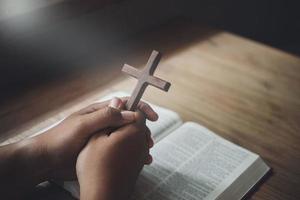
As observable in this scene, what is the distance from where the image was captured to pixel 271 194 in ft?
2.78

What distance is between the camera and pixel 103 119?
75 centimetres

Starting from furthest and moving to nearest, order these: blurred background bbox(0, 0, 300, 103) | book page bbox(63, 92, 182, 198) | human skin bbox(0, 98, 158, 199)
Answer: blurred background bbox(0, 0, 300, 103) → book page bbox(63, 92, 182, 198) → human skin bbox(0, 98, 158, 199)

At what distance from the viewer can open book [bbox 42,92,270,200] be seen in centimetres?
81

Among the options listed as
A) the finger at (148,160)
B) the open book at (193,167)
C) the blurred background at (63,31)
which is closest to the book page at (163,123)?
the open book at (193,167)

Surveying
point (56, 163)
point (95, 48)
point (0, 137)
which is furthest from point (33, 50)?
point (56, 163)

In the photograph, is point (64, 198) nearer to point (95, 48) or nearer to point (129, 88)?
point (129, 88)

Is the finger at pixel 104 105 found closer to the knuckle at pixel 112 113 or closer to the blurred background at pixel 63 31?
the knuckle at pixel 112 113

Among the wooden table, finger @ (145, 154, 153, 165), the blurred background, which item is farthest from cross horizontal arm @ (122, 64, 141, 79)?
the blurred background

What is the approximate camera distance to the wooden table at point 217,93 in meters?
0.98

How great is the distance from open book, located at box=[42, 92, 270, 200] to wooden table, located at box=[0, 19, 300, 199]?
48 millimetres

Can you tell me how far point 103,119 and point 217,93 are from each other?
516mm

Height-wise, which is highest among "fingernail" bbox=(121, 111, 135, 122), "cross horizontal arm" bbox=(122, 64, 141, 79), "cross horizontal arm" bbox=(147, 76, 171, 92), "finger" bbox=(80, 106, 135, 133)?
"cross horizontal arm" bbox=(147, 76, 171, 92)

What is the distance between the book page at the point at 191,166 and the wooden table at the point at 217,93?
0.21ft

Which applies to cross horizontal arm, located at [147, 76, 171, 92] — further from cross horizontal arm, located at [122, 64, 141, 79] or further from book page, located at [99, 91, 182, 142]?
book page, located at [99, 91, 182, 142]
